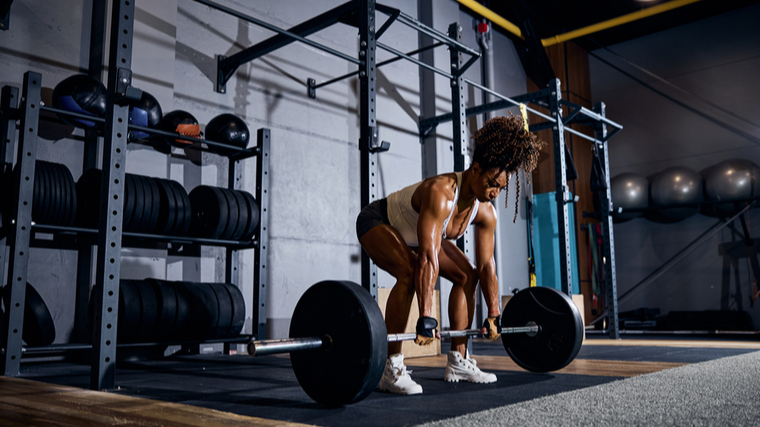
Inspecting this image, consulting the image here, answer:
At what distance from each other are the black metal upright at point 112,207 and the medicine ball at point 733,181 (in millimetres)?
6225

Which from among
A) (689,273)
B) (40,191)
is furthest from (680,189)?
(40,191)

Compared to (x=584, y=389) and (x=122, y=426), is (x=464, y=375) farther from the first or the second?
(x=122, y=426)

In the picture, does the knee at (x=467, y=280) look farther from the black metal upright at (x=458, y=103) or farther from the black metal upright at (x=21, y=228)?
the black metal upright at (x=21, y=228)

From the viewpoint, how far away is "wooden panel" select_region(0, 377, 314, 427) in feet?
4.74

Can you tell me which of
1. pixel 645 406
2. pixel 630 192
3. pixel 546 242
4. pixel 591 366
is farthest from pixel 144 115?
pixel 630 192

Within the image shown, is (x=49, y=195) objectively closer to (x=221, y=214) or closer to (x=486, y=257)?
(x=221, y=214)

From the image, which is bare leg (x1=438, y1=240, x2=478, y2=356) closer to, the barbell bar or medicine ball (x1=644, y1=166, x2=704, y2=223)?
the barbell bar

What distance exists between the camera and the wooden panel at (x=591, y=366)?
260cm

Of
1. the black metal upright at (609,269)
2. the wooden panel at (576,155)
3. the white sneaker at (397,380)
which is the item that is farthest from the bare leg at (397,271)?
the wooden panel at (576,155)

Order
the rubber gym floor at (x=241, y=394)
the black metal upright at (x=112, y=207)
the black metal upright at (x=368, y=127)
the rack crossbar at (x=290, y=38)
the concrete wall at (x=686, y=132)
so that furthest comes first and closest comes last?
the concrete wall at (x=686, y=132) < the rack crossbar at (x=290, y=38) < the black metal upright at (x=368, y=127) < the black metal upright at (x=112, y=207) < the rubber gym floor at (x=241, y=394)

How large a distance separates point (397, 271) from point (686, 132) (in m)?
6.69

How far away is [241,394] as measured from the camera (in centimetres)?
199

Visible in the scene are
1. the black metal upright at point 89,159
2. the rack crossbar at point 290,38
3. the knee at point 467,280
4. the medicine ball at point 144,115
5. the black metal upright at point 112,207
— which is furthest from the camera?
the black metal upright at point 89,159

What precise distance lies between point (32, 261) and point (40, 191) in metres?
0.65
